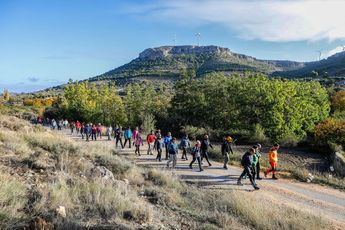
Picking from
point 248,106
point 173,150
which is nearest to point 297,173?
point 173,150

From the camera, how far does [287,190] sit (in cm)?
2052

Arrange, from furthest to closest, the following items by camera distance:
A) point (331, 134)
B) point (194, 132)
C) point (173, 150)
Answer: point (194, 132) → point (331, 134) → point (173, 150)

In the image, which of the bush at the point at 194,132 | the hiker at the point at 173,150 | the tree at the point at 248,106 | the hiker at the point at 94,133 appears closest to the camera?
the hiker at the point at 173,150

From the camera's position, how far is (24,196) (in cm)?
1073

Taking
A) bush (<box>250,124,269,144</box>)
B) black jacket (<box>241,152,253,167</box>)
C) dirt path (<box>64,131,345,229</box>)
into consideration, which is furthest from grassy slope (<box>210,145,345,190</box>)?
bush (<box>250,124,269,144</box>)

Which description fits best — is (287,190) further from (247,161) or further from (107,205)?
(107,205)

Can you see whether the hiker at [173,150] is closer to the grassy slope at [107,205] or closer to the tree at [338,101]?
the grassy slope at [107,205]

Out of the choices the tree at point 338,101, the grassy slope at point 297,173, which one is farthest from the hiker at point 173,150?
the tree at point 338,101

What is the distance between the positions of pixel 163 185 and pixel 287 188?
7.00 metres

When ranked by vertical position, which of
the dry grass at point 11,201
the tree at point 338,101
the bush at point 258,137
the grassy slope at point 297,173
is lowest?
the grassy slope at point 297,173

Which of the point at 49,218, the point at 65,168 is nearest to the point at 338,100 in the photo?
the point at 65,168

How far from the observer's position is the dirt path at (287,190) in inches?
668

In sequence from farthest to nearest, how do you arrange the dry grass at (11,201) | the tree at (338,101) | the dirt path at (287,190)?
the tree at (338,101)
the dirt path at (287,190)
the dry grass at (11,201)

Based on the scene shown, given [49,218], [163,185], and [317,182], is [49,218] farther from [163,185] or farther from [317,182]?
[317,182]
